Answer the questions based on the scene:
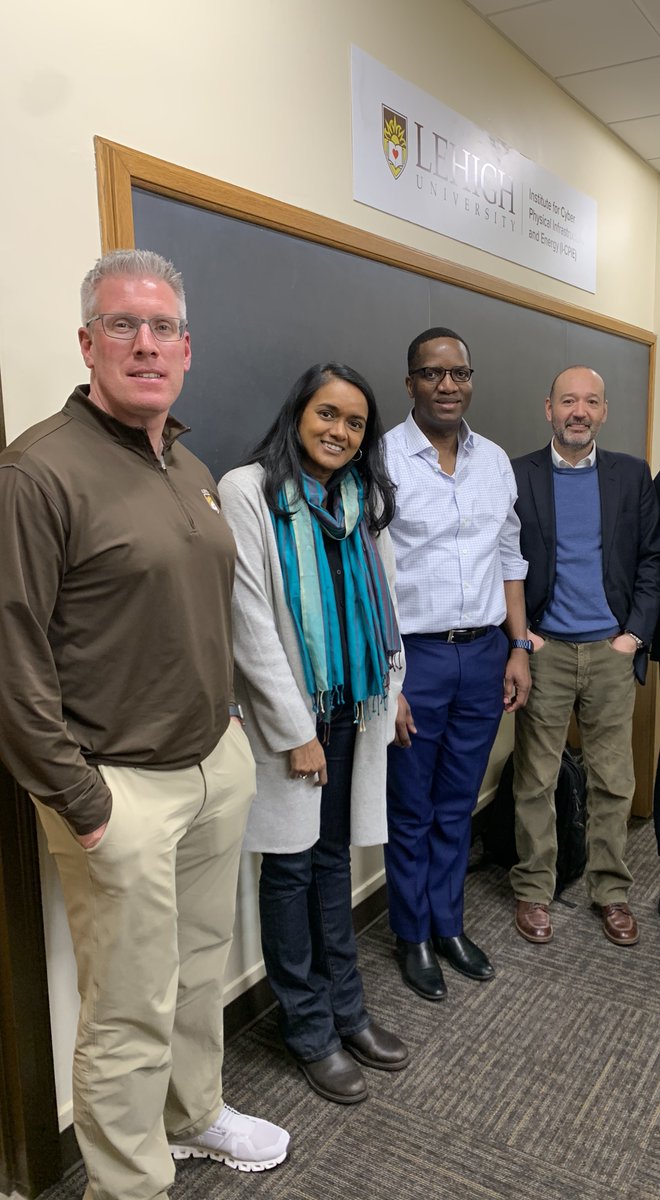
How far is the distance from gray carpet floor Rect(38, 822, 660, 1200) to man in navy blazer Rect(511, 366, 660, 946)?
0.24m

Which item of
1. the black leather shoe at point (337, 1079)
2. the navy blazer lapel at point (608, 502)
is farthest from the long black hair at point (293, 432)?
the black leather shoe at point (337, 1079)

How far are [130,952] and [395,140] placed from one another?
214 cm

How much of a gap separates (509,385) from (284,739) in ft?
6.11

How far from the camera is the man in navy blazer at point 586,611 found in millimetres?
2479

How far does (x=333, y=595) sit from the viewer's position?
71.2 inches

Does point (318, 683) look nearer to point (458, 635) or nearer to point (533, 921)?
point (458, 635)

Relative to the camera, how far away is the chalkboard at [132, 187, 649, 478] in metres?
1.83

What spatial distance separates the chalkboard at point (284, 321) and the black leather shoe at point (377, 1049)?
4.30ft

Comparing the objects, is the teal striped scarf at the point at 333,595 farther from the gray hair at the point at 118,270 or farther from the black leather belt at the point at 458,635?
the gray hair at the point at 118,270

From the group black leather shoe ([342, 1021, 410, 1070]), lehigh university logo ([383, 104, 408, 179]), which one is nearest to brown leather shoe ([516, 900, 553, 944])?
black leather shoe ([342, 1021, 410, 1070])

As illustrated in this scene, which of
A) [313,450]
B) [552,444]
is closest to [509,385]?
[552,444]

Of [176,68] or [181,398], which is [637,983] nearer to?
[181,398]

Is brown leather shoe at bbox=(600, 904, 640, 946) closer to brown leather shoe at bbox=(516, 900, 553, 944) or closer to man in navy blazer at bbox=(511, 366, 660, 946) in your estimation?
man in navy blazer at bbox=(511, 366, 660, 946)

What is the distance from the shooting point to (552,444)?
2.53m
